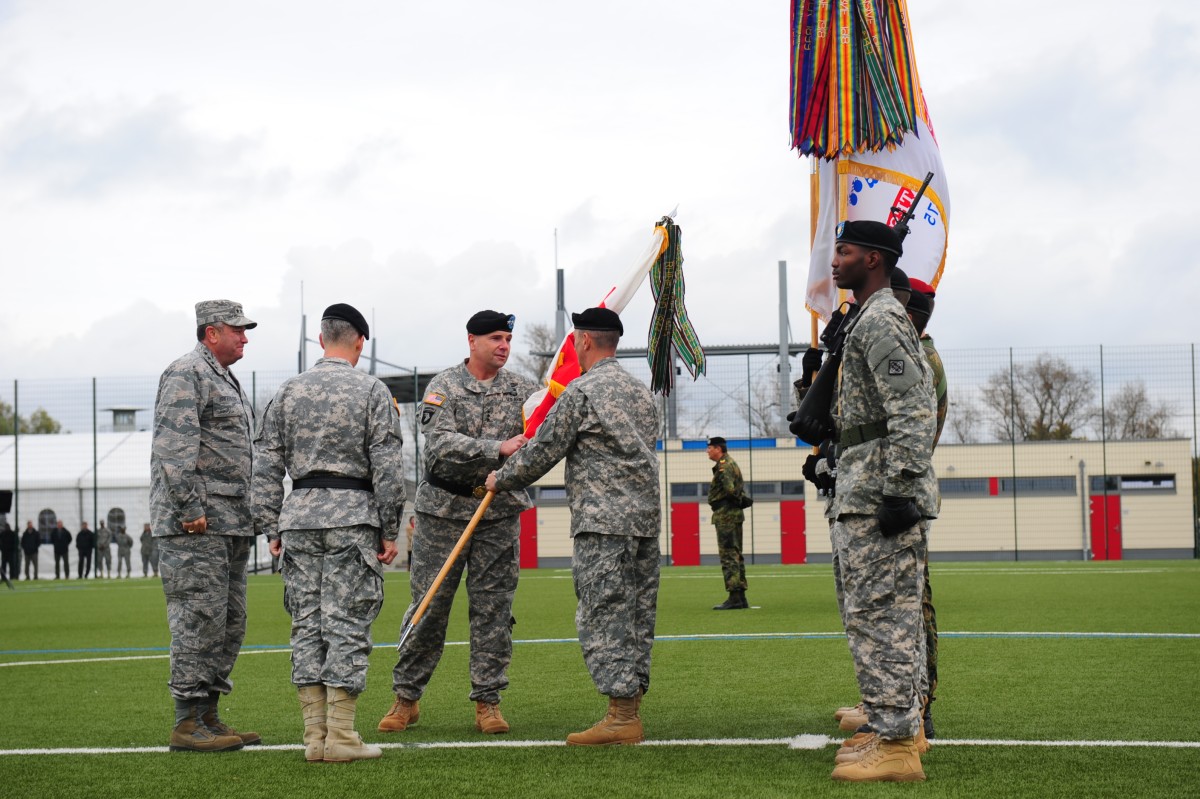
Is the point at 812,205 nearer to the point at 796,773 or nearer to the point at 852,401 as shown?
the point at 852,401

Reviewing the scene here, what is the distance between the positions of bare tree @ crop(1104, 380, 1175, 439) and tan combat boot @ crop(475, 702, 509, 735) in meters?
30.7

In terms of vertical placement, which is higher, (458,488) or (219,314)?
(219,314)

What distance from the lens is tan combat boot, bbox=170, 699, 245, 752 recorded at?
6.22 metres

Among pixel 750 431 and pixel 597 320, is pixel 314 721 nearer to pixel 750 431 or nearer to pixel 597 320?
pixel 597 320

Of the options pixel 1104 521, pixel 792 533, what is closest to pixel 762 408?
pixel 792 533

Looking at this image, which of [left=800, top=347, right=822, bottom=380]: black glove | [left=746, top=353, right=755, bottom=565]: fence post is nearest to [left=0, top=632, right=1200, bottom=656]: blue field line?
[left=800, top=347, right=822, bottom=380]: black glove

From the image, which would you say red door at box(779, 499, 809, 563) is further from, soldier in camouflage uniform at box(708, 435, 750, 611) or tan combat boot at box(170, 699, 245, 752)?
tan combat boot at box(170, 699, 245, 752)

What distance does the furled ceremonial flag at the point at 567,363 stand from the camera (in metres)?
7.11

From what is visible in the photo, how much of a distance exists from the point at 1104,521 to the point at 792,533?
8849 millimetres

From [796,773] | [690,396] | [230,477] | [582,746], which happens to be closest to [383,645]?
[230,477]

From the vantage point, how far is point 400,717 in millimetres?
6777

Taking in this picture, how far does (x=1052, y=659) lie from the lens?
29.8ft

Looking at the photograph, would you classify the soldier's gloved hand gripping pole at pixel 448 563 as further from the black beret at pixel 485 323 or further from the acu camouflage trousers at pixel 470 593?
the black beret at pixel 485 323

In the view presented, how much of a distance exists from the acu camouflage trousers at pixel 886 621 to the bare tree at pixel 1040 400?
29.5 m
